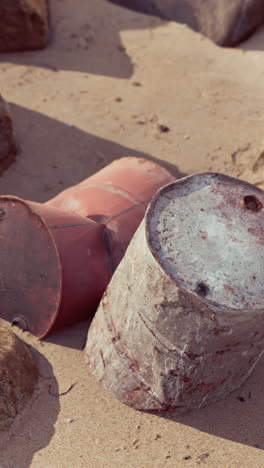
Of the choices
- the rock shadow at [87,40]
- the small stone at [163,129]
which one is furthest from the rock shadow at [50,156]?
the rock shadow at [87,40]

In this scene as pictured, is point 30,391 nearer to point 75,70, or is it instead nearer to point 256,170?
point 256,170

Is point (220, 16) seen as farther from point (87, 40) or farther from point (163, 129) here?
point (163, 129)

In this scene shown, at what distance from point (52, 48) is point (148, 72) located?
1032 millimetres

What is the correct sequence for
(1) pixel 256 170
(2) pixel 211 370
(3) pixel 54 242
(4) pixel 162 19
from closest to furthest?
1. (2) pixel 211 370
2. (3) pixel 54 242
3. (1) pixel 256 170
4. (4) pixel 162 19

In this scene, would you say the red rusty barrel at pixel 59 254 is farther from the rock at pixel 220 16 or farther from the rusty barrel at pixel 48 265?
the rock at pixel 220 16

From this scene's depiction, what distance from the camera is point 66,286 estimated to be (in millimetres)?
3127

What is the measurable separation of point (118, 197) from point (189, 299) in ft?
3.97

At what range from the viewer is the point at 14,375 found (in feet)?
9.48

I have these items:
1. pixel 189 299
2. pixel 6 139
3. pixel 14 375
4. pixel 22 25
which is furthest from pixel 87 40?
pixel 189 299

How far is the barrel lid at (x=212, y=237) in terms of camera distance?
7.72ft

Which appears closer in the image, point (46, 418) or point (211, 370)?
point (211, 370)

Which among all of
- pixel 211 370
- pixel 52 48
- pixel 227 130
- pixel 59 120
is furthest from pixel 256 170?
pixel 52 48

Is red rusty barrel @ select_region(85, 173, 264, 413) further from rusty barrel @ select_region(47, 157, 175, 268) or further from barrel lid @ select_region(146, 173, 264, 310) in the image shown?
rusty barrel @ select_region(47, 157, 175, 268)

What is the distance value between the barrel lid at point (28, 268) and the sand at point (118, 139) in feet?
0.62
